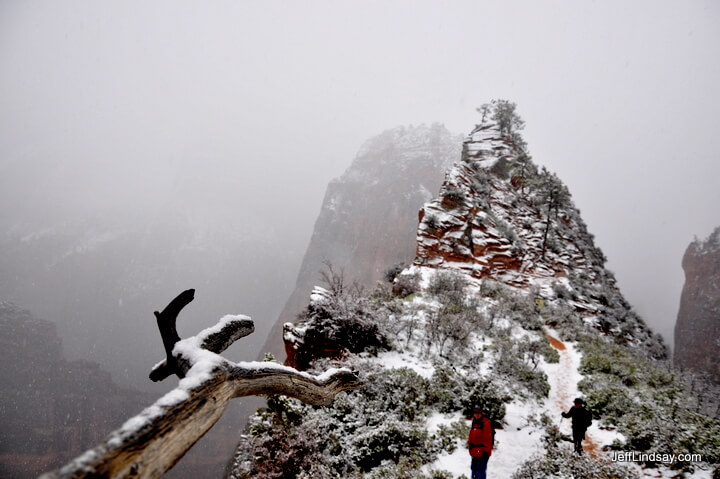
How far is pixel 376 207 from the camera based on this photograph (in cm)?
6725

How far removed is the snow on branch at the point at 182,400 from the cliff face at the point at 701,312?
40010 mm

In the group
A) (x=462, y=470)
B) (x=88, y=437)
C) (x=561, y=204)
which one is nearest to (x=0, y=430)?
(x=88, y=437)

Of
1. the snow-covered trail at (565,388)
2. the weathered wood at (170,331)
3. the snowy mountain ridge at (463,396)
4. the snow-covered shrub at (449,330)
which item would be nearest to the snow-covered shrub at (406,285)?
the snowy mountain ridge at (463,396)

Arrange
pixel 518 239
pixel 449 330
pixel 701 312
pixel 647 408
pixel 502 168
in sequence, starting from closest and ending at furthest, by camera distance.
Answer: pixel 647 408
pixel 449 330
pixel 518 239
pixel 502 168
pixel 701 312

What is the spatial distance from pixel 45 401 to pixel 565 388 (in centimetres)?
6200

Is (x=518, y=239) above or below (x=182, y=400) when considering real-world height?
Answer: above

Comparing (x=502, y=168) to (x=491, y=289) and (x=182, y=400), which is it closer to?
(x=491, y=289)

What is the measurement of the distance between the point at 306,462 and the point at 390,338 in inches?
185

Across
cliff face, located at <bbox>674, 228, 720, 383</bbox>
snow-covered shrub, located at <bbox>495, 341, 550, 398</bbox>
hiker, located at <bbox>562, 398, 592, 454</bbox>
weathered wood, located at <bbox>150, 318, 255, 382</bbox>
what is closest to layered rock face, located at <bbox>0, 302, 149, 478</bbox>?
weathered wood, located at <bbox>150, 318, 255, 382</bbox>

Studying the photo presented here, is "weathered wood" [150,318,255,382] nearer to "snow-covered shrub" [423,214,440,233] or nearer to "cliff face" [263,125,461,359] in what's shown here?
"snow-covered shrub" [423,214,440,233]

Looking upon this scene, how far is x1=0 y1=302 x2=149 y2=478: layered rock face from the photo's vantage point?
32406 mm

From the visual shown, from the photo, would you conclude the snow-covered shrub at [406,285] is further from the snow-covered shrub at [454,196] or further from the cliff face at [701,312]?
the cliff face at [701,312]

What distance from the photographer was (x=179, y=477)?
33281 millimetres

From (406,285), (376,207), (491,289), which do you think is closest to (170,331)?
(406,285)
